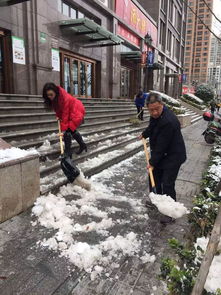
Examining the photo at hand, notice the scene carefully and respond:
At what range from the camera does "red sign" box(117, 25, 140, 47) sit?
16.8 metres

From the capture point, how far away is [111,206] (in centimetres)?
364

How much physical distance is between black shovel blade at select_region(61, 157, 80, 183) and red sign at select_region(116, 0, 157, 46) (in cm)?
1491

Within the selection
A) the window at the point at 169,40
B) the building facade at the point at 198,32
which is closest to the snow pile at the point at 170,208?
the building facade at the point at 198,32

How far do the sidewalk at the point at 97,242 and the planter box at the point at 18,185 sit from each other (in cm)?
15

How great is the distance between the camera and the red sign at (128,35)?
16.8 m

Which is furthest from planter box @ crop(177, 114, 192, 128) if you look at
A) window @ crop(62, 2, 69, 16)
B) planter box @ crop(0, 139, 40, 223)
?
planter box @ crop(0, 139, 40, 223)

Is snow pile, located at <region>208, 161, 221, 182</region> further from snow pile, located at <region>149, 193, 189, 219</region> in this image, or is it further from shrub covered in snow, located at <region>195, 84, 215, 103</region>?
→ shrub covered in snow, located at <region>195, 84, 215, 103</region>

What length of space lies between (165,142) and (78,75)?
36.4 feet

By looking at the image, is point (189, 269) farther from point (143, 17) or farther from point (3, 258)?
point (143, 17)

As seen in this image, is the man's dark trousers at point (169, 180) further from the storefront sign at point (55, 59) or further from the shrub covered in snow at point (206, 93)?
the shrub covered in snow at point (206, 93)

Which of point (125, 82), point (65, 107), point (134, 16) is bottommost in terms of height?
point (65, 107)

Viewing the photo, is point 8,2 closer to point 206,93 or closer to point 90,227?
point 90,227

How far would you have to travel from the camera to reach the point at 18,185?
316 cm

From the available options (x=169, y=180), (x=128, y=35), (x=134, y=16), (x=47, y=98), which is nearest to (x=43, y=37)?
(x=47, y=98)
